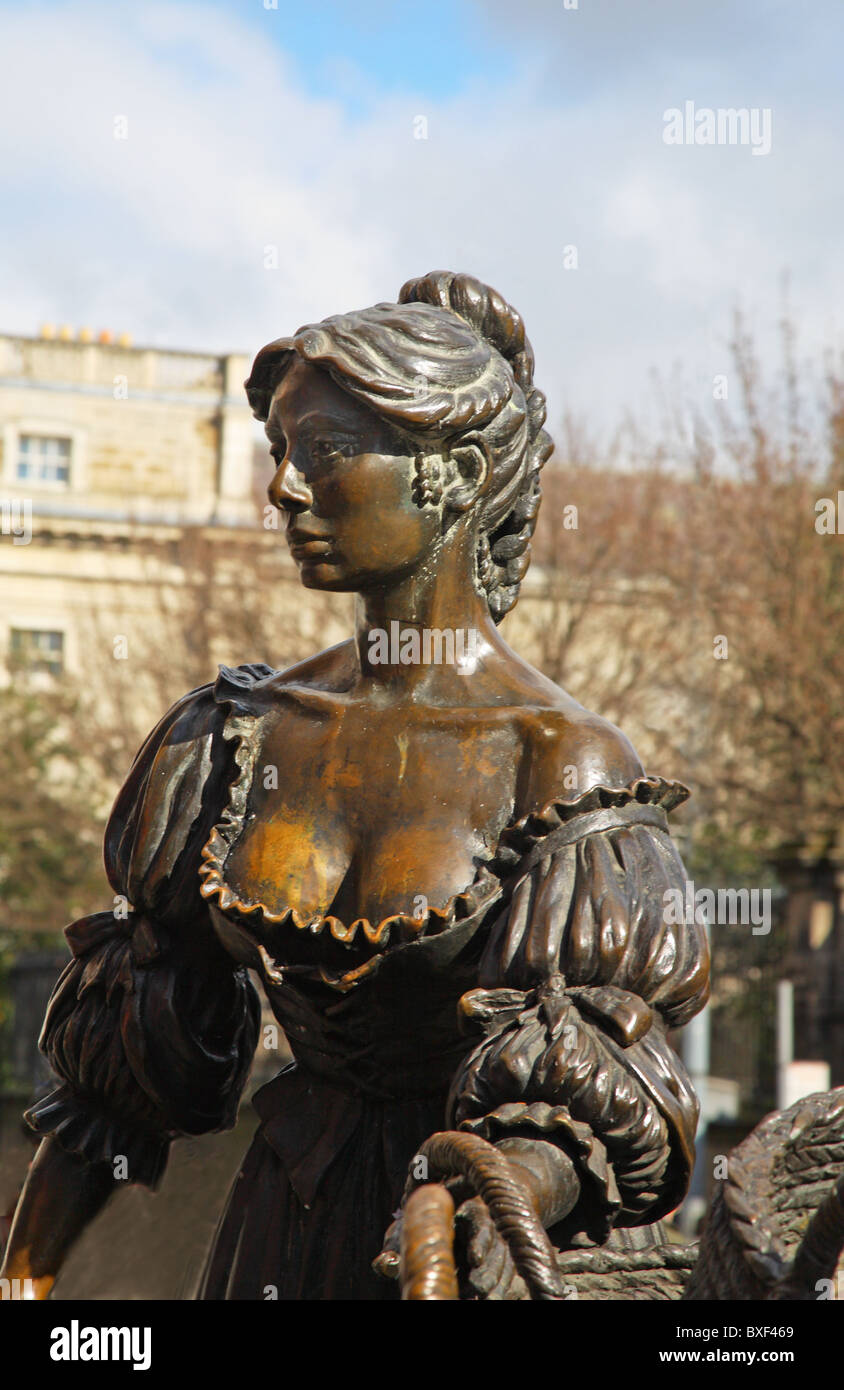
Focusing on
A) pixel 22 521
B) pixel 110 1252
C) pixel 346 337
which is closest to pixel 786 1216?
pixel 346 337

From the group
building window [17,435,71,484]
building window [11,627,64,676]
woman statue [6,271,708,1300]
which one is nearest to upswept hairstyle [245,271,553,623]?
woman statue [6,271,708,1300]

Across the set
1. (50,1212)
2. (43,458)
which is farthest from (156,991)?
(43,458)

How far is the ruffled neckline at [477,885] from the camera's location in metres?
2.65

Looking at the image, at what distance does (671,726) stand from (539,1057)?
17392mm

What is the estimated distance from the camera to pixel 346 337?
2873 millimetres

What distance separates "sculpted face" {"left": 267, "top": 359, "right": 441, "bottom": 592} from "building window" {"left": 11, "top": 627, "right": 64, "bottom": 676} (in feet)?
78.8

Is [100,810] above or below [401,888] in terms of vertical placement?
below

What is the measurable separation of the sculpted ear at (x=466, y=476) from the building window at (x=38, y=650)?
78.8 ft

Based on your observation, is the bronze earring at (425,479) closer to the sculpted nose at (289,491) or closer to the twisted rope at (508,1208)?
the sculpted nose at (289,491)

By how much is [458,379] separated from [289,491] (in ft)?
1.07

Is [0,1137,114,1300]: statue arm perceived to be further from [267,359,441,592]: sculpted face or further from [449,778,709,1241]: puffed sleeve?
[267,359,441,592]: sculpted face

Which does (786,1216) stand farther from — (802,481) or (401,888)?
(802,481)

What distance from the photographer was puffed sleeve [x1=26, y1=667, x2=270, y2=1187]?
3047mm

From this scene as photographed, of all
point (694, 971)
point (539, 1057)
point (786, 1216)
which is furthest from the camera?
point (694, 971)
